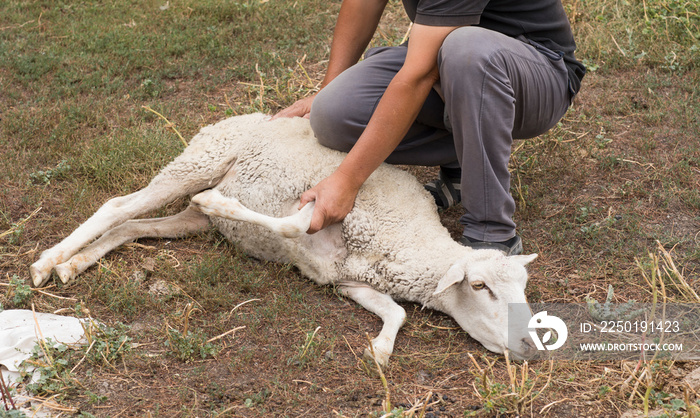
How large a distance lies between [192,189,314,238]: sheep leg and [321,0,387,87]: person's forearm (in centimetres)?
115

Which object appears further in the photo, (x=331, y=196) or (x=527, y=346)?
(x=331, y=196)

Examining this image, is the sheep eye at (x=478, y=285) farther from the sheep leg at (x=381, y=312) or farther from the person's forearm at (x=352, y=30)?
the person's forearm at (x=352, y=30)

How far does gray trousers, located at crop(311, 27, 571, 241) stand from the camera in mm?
3045

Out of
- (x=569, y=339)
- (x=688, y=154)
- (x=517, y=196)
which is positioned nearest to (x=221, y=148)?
(x=517, y=196)

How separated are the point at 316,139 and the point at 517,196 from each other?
4.41ft

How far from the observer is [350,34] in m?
3.96

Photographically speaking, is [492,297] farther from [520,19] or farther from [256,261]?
[520,19]

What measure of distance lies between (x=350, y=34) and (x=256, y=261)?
1.47 metres

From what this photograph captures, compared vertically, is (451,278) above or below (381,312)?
above

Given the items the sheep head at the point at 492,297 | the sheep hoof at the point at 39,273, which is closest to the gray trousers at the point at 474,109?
the sheep head at the point at 492,297

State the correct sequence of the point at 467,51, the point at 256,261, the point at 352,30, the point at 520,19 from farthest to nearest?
the point at 352,30
the point at 256,261
the point at 520,19
the point at 467,51

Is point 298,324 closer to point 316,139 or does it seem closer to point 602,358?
point 316,139

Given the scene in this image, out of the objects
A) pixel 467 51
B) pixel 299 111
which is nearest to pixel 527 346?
pixel 467 51

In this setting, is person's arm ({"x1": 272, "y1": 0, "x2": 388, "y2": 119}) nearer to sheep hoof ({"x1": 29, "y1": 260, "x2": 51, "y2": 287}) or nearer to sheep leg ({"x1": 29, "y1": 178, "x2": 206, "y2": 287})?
sheep leg ({"x1": 29, "y1": 178, "x2": 206, "y2": 287})
